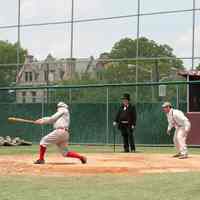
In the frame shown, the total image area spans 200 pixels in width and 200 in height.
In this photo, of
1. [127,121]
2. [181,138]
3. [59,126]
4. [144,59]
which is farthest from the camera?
[144,59]

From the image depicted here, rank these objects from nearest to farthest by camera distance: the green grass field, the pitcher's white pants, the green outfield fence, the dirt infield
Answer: the green grass field
the dirt infield
the pitcher's white pants
the green outfield fence

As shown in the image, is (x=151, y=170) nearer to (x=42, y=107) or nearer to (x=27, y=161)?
(x=27, y=161)

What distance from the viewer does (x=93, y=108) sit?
27.3 metres

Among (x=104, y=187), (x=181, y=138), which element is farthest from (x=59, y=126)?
(x=104, y=187)

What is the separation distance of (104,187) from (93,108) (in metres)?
16.6

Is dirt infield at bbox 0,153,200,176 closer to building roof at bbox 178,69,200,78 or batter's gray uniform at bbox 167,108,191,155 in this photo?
batter's gray uniform at bbox 167,108,191,155

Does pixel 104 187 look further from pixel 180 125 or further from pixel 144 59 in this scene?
pixel 144 59

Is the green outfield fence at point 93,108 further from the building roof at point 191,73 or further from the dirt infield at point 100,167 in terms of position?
Result: the dirt infield at point 100,167

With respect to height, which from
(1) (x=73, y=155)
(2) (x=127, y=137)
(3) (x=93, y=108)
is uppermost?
(3) (x=93, y=108)

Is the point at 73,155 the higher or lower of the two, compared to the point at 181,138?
lower

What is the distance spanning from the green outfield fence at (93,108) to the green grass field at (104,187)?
1270 cm

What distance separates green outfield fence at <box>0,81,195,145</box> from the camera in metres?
25.8

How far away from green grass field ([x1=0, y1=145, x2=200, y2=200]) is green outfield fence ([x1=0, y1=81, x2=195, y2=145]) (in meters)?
12.7

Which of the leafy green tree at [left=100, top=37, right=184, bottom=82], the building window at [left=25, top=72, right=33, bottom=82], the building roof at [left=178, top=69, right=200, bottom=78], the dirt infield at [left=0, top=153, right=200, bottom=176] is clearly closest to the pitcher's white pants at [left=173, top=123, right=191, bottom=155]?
the dirt infield at [left=0, top=153, right=200, bottom=176]
